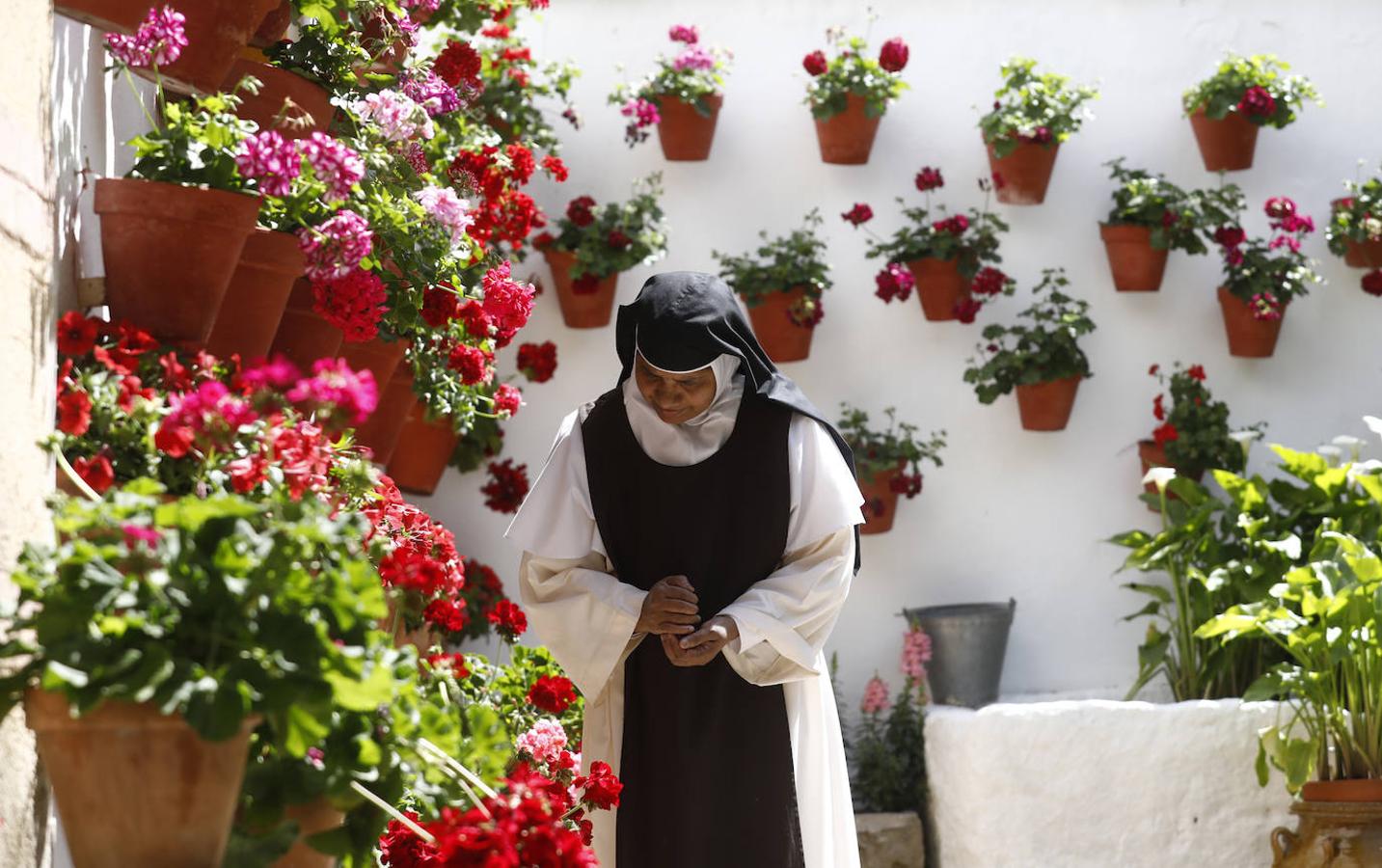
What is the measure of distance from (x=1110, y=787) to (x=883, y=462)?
1.41 m

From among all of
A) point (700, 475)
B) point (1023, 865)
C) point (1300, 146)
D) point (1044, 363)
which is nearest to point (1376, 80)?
point (1300, 146)

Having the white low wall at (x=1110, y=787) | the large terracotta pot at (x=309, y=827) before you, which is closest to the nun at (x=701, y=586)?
the large terracotta pot at (x=309, y=827)

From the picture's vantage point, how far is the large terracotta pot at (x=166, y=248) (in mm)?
2357

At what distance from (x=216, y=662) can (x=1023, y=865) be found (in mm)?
4368

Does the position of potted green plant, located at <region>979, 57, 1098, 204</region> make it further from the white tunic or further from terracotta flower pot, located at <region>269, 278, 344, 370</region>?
terracotta flower pot, located at <region>269, 278, 344, 370</region>

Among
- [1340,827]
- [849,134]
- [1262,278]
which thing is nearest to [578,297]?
[849,134]

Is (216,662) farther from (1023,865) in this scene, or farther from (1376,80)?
(1376,80)

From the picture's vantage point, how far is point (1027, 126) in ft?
18.9

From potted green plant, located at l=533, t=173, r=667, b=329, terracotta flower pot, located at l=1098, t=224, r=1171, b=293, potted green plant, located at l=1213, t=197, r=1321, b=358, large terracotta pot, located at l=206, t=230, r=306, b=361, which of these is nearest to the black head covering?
large terracotta pot, located at l=206, t=230, r=306, b=361

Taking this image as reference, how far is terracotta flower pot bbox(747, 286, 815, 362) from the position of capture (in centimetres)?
586

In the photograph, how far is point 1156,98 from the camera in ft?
20.0

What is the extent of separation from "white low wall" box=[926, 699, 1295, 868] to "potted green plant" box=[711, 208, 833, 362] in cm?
155

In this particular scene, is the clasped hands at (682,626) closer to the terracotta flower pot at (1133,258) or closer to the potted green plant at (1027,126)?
the potted green plant at (1027,126)

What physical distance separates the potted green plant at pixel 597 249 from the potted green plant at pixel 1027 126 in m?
1.31
